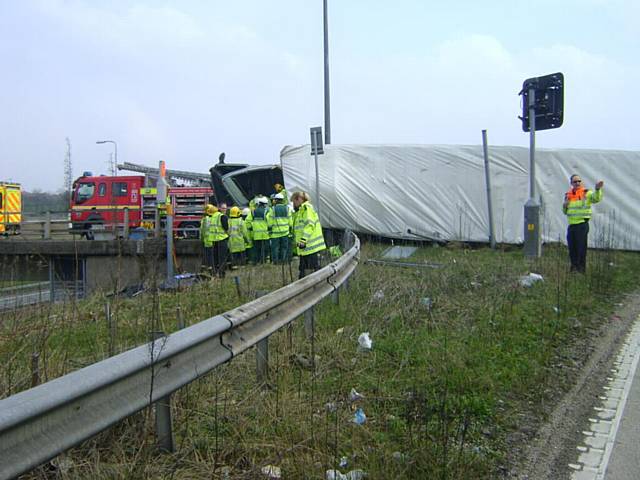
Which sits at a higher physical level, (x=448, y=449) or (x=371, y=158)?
(x=371, y=158)

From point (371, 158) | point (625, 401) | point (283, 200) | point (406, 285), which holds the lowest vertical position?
point (625, 401)

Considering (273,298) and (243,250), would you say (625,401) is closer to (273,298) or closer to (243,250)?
(273,298)

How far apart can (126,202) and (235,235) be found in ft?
40.2

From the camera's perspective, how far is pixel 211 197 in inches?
908

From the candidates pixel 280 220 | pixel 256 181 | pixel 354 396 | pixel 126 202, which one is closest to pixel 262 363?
pixel 354 396

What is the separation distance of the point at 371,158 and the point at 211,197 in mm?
9020

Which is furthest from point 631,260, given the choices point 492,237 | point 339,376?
point 339,376

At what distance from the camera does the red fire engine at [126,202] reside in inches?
902

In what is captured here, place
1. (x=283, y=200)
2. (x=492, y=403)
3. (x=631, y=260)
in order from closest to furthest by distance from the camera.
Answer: (x=492, y=403), (x=631, y=260), (x=283, y=200)

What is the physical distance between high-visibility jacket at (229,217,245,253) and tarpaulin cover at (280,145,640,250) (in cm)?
241

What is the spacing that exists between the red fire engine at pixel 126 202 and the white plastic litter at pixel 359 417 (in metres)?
19.4

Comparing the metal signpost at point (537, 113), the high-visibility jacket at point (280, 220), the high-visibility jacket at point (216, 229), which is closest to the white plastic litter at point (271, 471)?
the metal signpost at point (537, 113)

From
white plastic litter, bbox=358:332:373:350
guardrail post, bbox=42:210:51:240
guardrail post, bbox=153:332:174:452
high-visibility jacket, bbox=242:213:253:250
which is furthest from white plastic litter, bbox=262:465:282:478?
guardrail post, bbox=42:210:51:240

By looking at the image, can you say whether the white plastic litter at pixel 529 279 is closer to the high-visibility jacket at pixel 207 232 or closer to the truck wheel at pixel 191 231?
the high-visibility jacket at pixel 207 232
